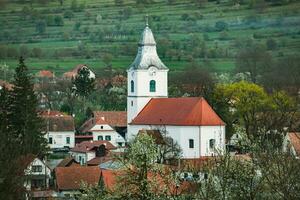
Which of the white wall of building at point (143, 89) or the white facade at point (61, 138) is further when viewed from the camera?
the white facade at point (61, 138)

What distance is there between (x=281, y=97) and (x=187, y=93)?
33.9 feet

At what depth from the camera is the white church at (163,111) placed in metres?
50.6

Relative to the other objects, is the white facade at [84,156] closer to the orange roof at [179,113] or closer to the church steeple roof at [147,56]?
the orange roof at [179,113]

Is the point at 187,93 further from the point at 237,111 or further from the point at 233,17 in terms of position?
the point at 233,17

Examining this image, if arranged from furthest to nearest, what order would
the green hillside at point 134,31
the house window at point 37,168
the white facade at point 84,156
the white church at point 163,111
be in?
1. the green hillside at point 134,31
2. the white facade at point 84,156
3. the white church at point 163,111
4. the house window at point 37,168

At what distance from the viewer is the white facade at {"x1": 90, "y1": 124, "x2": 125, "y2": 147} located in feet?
204

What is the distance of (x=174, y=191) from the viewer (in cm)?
2239

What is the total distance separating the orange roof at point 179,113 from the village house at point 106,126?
8.84m

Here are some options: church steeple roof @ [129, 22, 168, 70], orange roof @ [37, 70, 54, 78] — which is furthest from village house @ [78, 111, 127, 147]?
orange roof @ [37, 70, 54, 78]

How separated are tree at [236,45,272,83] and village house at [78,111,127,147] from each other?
20.0 meters

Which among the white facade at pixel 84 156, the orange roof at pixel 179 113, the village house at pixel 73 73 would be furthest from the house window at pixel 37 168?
the village house at pixel 73 73

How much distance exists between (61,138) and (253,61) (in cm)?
3327

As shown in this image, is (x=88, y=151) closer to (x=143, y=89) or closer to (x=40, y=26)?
(x=143, y=89)

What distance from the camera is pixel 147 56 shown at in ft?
182
